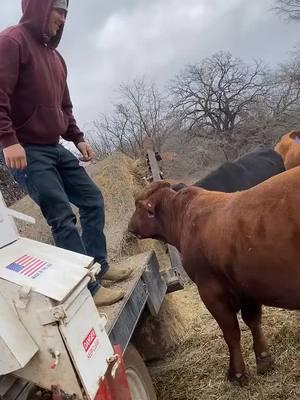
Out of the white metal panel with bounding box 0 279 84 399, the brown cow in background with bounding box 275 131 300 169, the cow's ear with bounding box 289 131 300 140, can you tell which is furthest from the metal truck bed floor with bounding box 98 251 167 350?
the cow's ear with bounding box 289 131 300 140

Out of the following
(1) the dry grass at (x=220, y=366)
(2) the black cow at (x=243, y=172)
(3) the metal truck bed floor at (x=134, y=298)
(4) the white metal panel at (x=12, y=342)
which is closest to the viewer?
(4) the white metal panel at (x=12, y=342)

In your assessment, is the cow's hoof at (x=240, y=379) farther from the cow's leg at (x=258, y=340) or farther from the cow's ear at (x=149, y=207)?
the cow's ear at (x=149, y=207)

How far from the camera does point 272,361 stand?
3631mm

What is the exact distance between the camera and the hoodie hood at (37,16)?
3.07m

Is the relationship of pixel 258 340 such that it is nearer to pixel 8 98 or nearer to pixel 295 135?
pixel 8 98

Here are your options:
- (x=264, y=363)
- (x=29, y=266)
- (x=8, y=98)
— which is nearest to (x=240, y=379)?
Result: (x=264, y=363)

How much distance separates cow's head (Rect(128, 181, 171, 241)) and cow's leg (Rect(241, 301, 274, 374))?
3.20ft

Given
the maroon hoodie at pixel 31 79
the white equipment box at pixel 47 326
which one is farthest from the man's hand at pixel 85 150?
the white equipment box at pixel 47 326

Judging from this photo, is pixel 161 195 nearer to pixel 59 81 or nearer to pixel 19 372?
pixel 59 81

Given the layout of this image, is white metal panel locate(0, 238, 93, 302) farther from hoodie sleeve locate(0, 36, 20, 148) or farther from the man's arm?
hoodie sleeve locate(0, 36, 20, 148)

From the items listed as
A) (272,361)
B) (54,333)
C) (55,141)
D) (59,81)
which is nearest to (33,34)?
(59,81)

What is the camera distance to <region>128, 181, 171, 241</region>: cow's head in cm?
410

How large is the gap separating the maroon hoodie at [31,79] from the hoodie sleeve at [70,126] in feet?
1.15

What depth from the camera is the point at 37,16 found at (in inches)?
122
